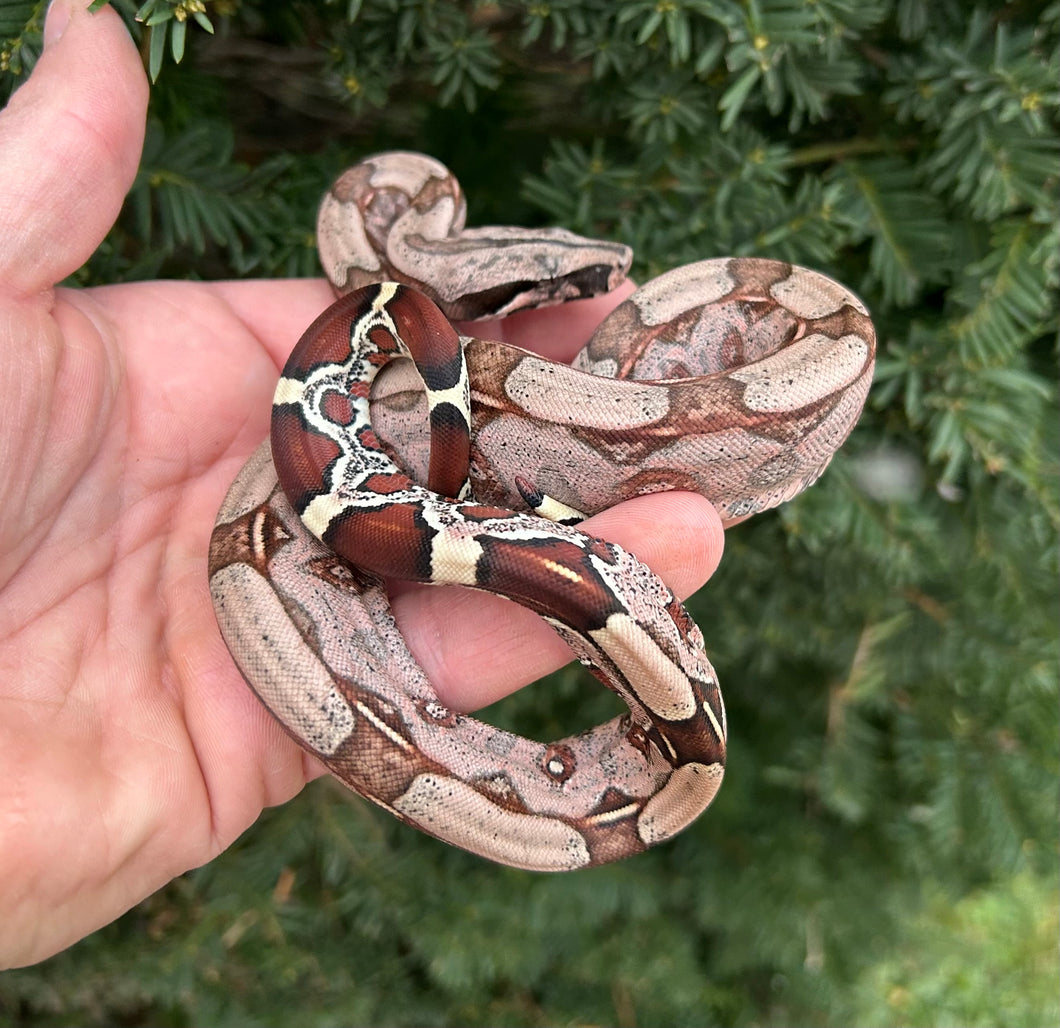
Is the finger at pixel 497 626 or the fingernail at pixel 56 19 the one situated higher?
the fingernail at pixel 56 19

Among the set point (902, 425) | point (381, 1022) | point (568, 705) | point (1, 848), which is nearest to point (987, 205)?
point (902, 425)

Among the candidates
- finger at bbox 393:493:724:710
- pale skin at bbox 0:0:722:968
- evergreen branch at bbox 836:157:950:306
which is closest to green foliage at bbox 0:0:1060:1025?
evergreen branch at bbox 836:157:950:306

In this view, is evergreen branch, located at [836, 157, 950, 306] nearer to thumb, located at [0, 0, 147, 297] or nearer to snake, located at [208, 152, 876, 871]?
snake, located at [208, 152, 876, 871]

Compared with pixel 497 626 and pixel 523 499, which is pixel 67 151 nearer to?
pixel 523 499

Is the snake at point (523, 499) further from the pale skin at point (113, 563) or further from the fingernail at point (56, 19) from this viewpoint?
the fingernail at point (56, 19)

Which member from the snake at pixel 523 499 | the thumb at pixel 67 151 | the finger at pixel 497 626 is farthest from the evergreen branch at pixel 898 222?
the thumb at pixel 67 151

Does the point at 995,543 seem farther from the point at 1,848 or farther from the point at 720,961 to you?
the point at 1,848

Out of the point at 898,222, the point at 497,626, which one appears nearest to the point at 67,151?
the point at 497,626
